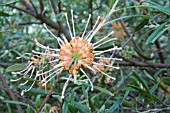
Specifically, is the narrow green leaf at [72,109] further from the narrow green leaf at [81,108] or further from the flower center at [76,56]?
the flower center at [76,56]

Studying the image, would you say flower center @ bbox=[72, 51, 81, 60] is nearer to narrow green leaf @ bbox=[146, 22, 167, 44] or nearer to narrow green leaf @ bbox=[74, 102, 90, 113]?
narrow green leaf @ bbox=[74, 102, 90, 113]

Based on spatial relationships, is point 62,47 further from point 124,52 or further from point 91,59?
point 124,52

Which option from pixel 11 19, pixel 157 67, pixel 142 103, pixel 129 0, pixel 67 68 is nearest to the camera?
pixel 67 68

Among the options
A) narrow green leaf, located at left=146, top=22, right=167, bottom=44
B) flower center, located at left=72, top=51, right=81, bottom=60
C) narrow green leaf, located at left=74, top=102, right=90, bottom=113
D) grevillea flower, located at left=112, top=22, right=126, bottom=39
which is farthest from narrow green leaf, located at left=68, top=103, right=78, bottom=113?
grevillea flower, located at left=112, top=22, right=126, bottom=39

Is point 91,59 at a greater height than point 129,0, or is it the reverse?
point 129,0

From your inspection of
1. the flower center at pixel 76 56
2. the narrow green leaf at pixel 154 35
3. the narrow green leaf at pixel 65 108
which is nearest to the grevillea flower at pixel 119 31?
the narrow green leaf at pixel 154 35

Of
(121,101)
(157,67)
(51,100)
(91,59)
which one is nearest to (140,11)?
(157,67)

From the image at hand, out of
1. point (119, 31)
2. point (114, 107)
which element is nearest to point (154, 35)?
point (114, 107)

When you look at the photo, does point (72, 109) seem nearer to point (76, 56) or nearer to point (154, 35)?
point (76, 56)
